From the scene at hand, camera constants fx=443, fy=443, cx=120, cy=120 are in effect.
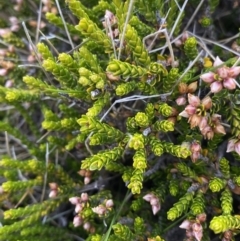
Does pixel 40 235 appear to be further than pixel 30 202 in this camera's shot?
No

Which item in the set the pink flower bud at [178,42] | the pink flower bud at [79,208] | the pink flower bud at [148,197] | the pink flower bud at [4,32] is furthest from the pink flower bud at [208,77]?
the pink flower bud at [4,32]

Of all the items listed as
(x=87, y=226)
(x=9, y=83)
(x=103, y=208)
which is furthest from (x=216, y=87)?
(x=9, y=83)

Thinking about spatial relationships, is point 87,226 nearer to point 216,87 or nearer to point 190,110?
point 190,110

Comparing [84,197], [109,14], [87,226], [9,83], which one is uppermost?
[109,14]

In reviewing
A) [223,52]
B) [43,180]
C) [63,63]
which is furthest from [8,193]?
[223,52]

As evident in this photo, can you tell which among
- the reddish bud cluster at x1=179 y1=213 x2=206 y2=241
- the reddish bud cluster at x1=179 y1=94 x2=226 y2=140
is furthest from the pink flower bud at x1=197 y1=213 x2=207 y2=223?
the reddish bud cluster at x1=179 y1=94 x2=226 y2=140

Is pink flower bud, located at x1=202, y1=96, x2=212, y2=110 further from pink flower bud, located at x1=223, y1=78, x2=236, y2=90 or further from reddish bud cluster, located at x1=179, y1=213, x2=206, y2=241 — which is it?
reddish bud cluster, located at x1=179, y1=213, x2=206, y2=241

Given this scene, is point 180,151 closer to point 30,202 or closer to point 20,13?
point 30,202

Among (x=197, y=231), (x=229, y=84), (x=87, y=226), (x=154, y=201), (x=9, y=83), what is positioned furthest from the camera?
(x=9, y=83)

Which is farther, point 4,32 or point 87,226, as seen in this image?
point 4,32

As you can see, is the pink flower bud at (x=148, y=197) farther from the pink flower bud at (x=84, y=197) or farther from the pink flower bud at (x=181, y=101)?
the pink flower bud at (x=181, y=101)

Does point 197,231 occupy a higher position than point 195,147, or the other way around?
point 195,147
